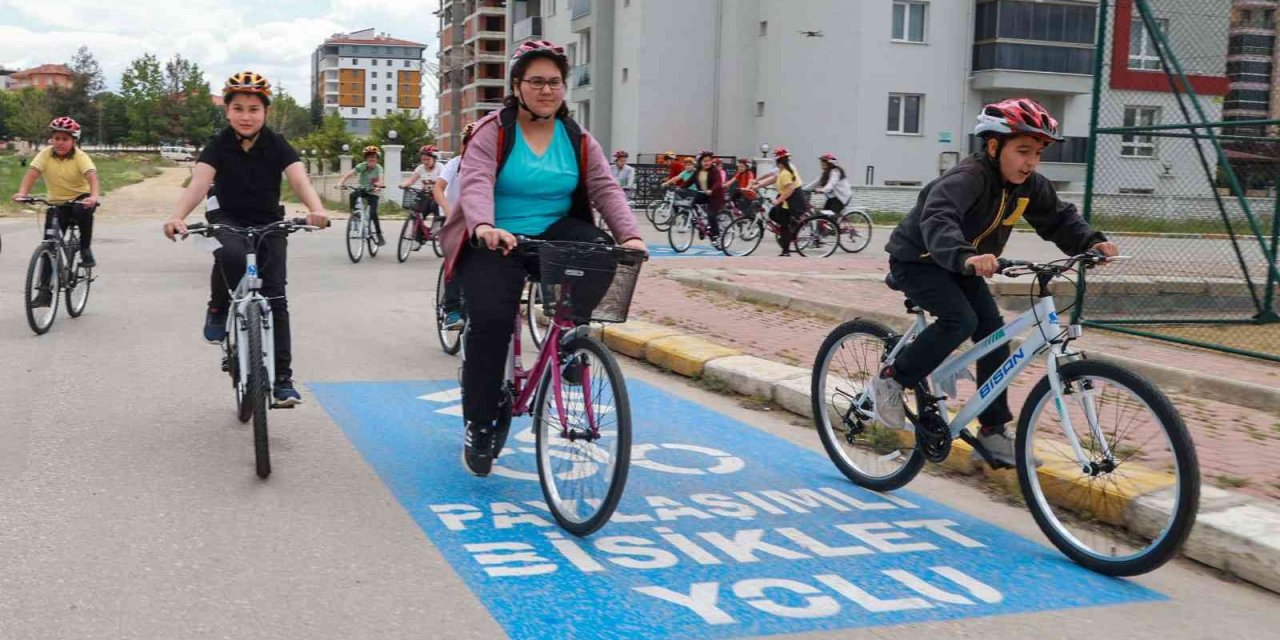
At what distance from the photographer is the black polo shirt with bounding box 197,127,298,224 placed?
20.9 feet

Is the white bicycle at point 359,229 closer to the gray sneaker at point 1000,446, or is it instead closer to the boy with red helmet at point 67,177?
the boy with red helmet at point 67,177

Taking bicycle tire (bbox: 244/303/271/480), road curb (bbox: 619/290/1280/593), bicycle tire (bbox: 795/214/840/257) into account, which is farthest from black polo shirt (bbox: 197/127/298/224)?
bicycle tire (bbox: 795/214/840/257)

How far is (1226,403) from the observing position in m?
7.93

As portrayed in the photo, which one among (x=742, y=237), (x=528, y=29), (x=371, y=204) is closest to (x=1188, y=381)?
(x=371, y=204)

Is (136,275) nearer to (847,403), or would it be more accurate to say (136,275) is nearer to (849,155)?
(847,403)

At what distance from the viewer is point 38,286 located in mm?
10023

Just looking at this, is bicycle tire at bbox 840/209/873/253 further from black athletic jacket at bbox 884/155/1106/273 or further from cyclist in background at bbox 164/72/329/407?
black athletic jacket at bbox 884/155/1106/273

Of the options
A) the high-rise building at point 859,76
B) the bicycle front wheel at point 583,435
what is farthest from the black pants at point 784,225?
the high-rise building at point 859,76

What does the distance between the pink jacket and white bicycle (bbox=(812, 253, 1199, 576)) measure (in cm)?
131

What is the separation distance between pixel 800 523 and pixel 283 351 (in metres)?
2.68

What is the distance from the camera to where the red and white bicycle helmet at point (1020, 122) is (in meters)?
4.80

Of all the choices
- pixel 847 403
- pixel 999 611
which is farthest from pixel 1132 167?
pixel 999 611

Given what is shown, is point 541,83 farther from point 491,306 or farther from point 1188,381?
point 1188,381

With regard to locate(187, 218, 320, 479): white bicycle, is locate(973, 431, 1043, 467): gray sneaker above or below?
below
